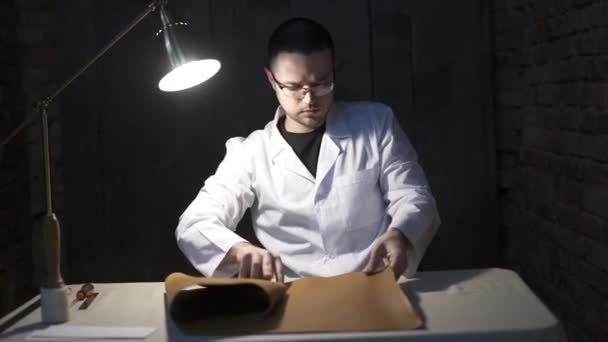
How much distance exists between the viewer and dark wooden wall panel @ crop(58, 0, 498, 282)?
2.84 meters

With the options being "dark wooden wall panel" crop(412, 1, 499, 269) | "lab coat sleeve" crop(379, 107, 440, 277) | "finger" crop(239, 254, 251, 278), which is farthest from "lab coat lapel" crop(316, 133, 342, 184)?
"dark wooden wall panel" crop(412, 1, 499, 269)

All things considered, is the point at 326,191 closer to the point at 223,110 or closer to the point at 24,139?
the point at 223,110

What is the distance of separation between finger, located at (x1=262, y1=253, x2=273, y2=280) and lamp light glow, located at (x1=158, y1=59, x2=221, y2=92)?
0.44 m

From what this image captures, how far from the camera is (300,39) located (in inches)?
84.1

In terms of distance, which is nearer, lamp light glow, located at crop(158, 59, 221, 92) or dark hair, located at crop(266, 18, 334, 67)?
lamp light glow, located at crop(158, 59, 221, 92)

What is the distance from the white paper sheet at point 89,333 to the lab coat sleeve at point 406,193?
653 millimetres

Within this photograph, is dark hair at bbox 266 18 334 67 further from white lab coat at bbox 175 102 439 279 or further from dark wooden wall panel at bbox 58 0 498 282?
dark wooden wall panel at bbox 58 0 498 282

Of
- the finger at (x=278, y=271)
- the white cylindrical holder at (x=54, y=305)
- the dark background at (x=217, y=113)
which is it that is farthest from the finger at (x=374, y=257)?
the dark background at (x=217, y=113)

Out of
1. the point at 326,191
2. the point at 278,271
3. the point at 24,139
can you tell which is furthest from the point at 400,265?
the point at 24,139

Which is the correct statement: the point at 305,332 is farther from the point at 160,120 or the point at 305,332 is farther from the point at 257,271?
the point at 160,120

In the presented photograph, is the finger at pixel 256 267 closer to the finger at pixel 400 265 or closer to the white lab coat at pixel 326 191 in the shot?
the finger at pixel 400 265

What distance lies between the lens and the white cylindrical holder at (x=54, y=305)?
1524 millimetres

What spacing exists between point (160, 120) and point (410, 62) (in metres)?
0.93

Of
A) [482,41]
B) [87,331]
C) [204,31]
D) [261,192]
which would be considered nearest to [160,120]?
[204,31]
